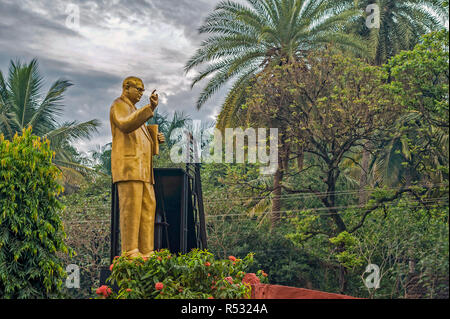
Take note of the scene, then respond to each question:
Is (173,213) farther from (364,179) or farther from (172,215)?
(364,179)

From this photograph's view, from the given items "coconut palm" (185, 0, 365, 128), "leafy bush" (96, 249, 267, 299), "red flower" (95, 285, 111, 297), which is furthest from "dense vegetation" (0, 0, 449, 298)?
"red flower" (95, 285, 111, 297)

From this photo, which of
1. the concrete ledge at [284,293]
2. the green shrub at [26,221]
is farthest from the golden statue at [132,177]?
the concrete ledge at [284,293]

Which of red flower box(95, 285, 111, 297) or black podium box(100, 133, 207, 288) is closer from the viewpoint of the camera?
red flower box(95, 285, 111, 297)

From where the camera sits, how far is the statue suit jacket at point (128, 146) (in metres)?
7.16

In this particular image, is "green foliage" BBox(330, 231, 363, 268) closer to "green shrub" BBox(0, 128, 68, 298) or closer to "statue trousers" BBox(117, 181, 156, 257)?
"statue trousers" BBox(117, 181, 156, 257)

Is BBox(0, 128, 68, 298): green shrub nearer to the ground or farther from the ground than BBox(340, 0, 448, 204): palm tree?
nearer to the ground

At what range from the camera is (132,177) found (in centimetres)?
719

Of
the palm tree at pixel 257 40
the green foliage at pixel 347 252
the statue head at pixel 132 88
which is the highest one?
the palm tree at pixel 257 40

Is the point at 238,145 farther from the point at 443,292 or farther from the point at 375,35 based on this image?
the point at 443,292

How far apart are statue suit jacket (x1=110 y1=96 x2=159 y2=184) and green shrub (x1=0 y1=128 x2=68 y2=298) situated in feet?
3.17

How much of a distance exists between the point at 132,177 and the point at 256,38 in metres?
11.2

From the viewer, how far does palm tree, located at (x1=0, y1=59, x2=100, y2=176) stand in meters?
18.9

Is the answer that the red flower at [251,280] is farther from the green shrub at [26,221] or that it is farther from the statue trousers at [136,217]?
the green shrub at [26,221]
